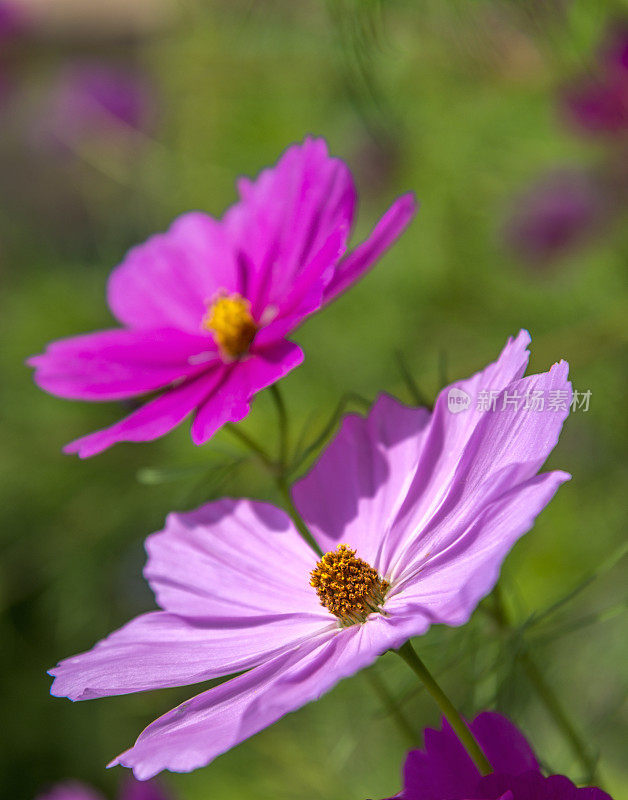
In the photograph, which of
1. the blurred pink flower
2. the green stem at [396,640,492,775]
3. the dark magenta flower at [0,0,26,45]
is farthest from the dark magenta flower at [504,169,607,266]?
the dark magenta flower at [0,0,26,45]

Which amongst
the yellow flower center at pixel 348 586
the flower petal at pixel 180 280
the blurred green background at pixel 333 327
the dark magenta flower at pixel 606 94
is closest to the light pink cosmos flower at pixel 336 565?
the yellow flower center at pixel 348 586

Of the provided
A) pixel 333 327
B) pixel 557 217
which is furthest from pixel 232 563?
pixel 333 327

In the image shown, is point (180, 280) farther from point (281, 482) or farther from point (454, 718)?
point (454, 718)

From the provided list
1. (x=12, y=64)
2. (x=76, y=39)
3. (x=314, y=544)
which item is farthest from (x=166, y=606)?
(x=76, y=39)

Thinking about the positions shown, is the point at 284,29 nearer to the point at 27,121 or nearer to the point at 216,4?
the point at 216,4

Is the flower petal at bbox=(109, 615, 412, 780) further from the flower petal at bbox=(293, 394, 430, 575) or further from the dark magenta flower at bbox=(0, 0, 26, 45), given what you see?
the dark magenta flower at bbox=(0, 0, 26, 45)
